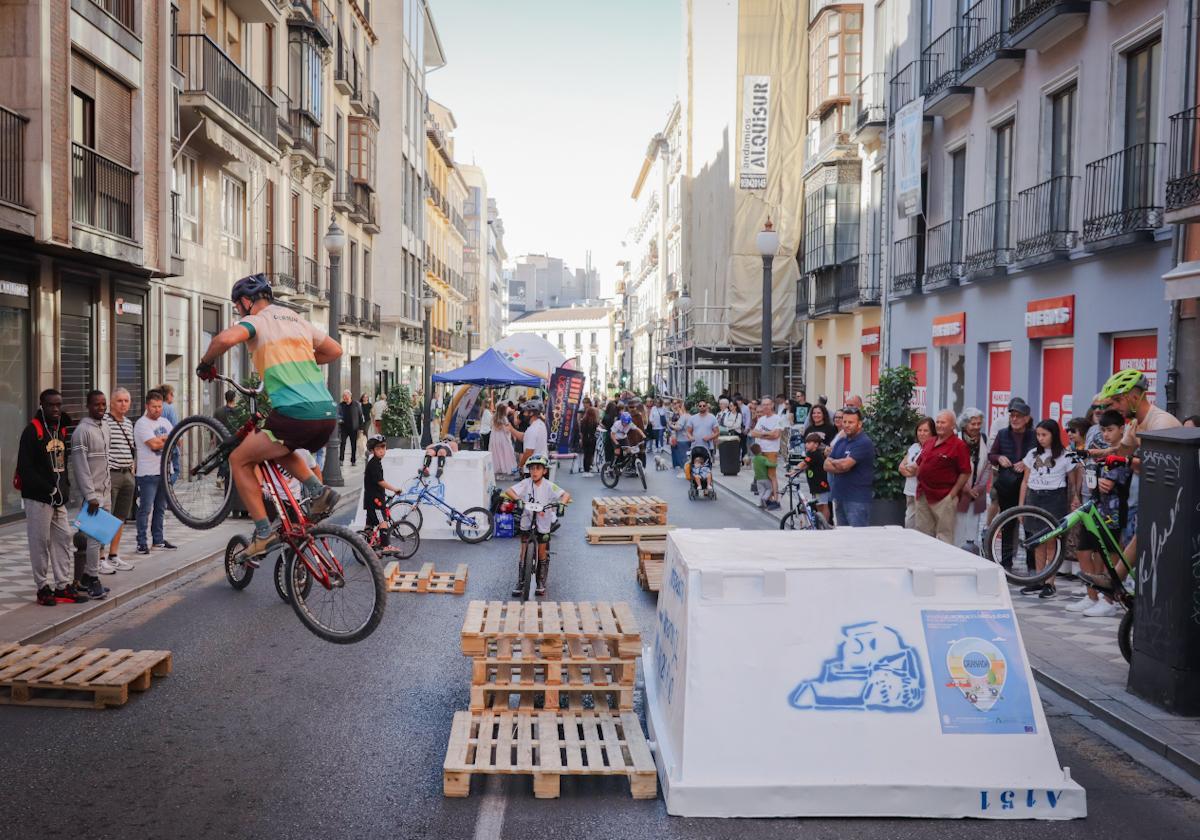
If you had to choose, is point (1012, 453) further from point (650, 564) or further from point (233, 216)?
point (233, 216)

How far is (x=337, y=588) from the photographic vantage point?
699 cm

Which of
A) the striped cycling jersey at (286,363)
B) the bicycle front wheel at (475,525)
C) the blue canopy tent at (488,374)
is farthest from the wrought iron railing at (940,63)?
the striped cycling jersey at (286,363)

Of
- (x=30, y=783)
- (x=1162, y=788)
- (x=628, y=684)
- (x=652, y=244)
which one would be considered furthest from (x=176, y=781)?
(x=652, y=244)

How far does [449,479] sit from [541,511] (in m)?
5.03

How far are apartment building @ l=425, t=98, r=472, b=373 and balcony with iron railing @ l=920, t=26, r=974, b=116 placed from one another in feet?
104

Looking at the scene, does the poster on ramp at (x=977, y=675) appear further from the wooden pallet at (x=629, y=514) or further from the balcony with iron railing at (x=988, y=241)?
the balcony with iron railing at (x=988, y=241)

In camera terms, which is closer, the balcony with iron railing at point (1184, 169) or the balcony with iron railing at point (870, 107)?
the balcony with iron railing at point (1184, 169)

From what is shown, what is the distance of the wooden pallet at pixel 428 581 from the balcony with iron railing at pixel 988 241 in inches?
462

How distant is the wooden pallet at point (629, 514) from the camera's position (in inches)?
641

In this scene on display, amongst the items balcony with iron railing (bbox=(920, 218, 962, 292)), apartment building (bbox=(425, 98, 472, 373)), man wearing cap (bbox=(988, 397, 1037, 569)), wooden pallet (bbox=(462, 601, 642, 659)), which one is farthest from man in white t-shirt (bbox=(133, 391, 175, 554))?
apartment building (bbox=(425, 98, 472, 373))

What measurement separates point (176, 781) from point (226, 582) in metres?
6.37

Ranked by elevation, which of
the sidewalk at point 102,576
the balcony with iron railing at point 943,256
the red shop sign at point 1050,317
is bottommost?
the sidewalk at point 102,576

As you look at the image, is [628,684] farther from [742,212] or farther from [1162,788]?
[742,212]

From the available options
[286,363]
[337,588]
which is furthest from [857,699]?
[286,363]
